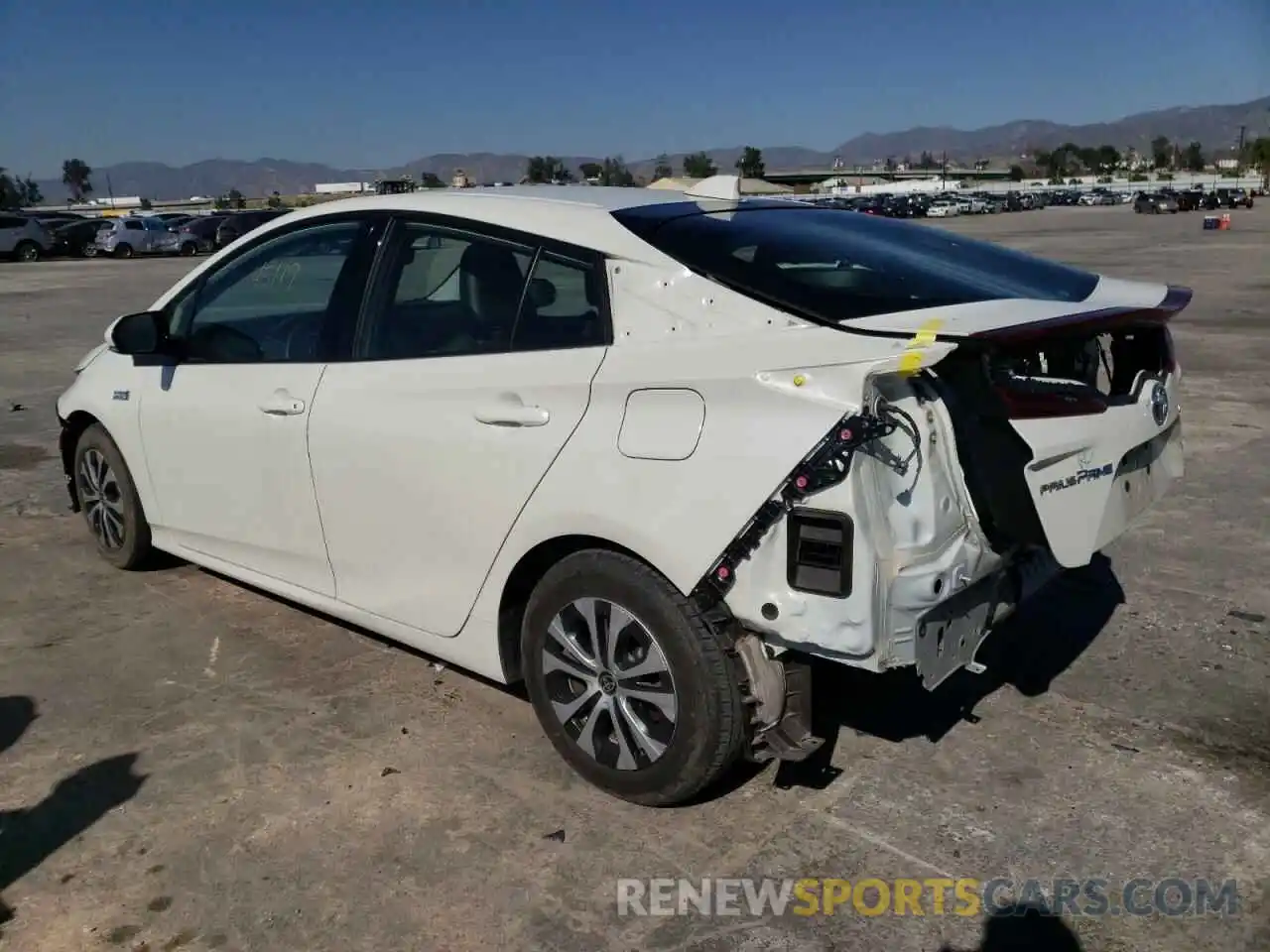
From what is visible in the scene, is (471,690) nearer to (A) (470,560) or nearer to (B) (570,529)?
(A) (470,560)

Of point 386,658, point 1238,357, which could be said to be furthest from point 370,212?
point 1238,357

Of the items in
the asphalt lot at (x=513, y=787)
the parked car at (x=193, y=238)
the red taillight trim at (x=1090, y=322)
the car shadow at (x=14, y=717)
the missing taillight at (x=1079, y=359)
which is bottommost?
the asphalt lot at (x=513, y=787)

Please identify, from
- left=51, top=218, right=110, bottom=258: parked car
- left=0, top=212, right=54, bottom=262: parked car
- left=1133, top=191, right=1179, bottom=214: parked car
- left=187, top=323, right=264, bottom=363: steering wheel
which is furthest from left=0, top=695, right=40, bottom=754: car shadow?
left=1133, top=191, right=1179, bottom=214: parked car

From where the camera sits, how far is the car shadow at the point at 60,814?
2922 mm

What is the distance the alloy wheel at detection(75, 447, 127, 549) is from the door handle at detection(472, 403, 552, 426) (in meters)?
2.56

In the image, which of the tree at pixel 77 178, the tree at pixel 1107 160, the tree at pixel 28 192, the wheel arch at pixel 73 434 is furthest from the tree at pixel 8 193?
the tree at pixel 1107 160

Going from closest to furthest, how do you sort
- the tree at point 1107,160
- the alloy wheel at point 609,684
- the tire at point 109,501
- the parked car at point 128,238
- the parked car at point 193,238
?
the alloy wheel at point 609,684, the tire at point 109,501, the parked car at point 128,238, the parked car at point 193,238, the tree at point 1107,160

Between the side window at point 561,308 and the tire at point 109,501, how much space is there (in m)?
2.55

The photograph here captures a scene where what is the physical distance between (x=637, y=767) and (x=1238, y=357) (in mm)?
10167

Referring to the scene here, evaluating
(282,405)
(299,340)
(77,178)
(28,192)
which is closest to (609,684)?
(282,405)

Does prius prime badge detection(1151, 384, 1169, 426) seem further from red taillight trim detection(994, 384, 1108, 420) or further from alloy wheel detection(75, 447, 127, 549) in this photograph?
alloy wheel detection(75, 447, 127, 549)

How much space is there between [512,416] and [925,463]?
3.92 feet

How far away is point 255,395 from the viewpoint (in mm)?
3959

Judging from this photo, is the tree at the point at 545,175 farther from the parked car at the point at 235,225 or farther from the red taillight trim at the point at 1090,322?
the parked car at the point at 235,225
